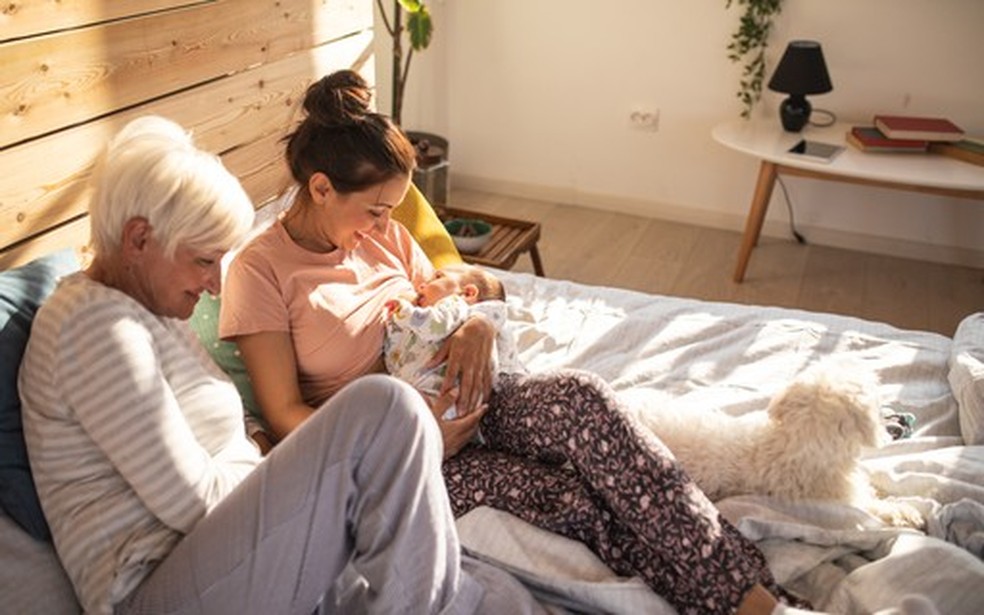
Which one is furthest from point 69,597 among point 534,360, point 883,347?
point 883,347

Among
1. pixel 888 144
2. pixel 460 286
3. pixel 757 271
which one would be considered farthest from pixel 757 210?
pixel 460 286

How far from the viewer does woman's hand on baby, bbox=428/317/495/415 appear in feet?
5.17

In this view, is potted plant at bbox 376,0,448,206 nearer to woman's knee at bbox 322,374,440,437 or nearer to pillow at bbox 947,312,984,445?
pillow at bbox 947,312,984,445

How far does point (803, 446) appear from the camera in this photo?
1483 mm

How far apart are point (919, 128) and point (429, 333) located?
7.86 feet

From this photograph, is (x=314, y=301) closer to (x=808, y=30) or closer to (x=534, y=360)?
(x=534, y=360)

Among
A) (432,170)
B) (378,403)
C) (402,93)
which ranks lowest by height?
(432,170)

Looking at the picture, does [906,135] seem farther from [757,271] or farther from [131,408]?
[131,408]

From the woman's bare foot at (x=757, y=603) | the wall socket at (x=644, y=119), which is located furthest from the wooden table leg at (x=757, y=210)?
the woman's bare foot at (x=757, y=603)

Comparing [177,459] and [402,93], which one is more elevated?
[177,459]

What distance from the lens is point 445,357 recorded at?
5.29 ft

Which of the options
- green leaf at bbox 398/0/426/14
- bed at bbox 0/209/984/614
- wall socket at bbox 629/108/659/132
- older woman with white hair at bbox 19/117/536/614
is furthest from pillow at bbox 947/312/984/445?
green leaf at bbox 398/0/426/14

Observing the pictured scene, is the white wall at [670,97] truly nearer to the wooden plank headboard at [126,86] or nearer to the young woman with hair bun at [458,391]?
the wooden plank headboard at [126,86]

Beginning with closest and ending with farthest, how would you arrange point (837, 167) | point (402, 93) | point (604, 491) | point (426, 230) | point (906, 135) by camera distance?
point (604, 491) < point (426, 230) < point (837, 167) < point (906, 135) < point (402, 93)
